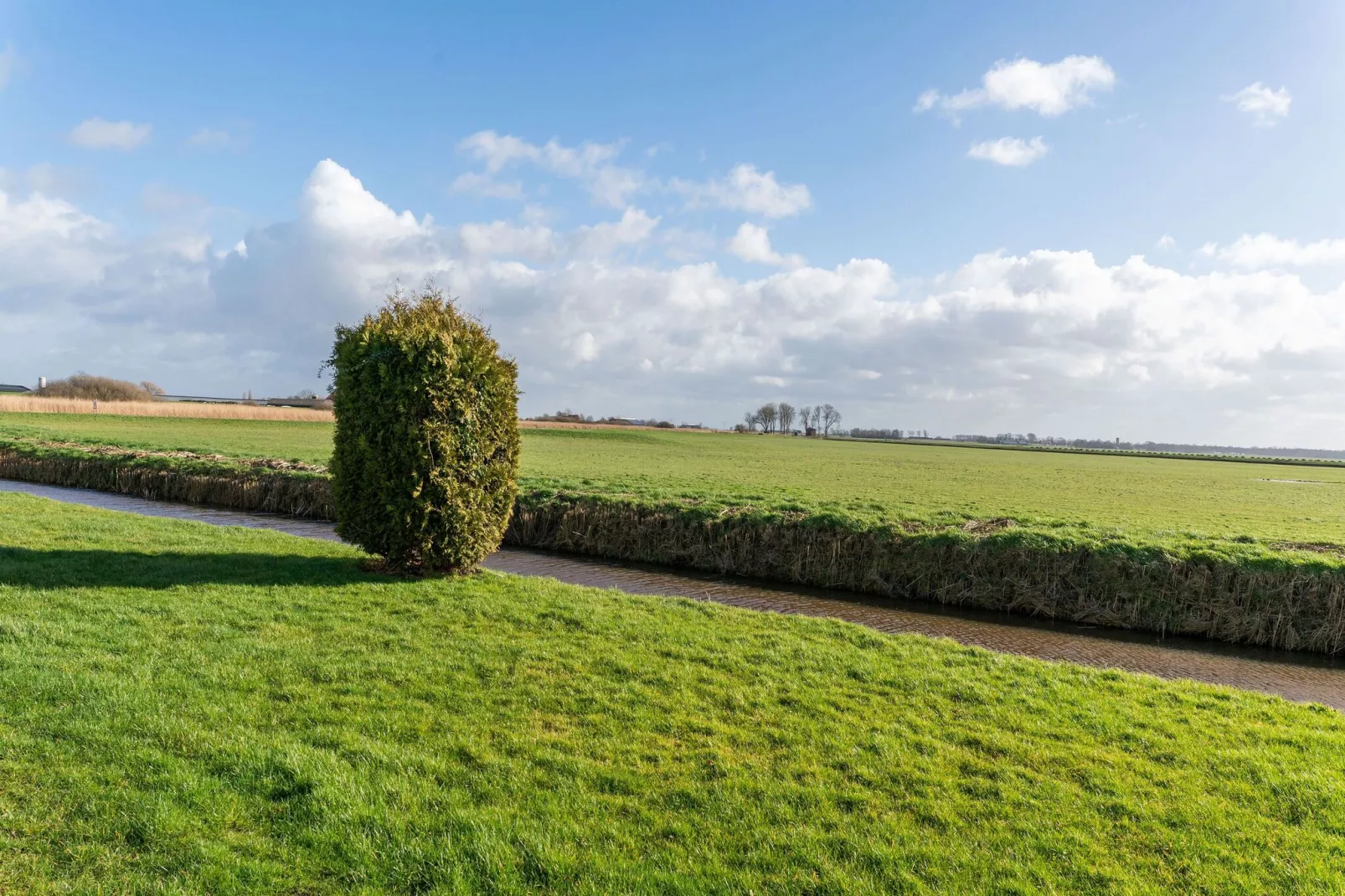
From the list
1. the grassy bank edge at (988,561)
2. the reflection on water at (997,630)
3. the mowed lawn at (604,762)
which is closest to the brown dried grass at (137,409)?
the grassy bank edge at (988,561)

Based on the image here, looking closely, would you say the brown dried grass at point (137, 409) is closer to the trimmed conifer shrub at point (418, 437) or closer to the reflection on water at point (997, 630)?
the reflection on water at point (997, 630)

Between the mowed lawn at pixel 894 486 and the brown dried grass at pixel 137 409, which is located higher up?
the brown dried grass at pixel 137 409

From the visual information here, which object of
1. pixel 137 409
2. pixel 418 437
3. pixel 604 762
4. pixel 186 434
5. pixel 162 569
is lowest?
pixel 604 762

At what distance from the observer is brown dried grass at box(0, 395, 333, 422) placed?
64312 millimetres

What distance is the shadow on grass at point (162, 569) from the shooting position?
10.8m

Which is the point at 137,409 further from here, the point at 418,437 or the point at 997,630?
the point at 997,630

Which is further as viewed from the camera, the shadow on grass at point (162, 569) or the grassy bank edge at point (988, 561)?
the grassy bank edge at point (988, 561)

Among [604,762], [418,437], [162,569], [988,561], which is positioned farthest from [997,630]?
[162,569]

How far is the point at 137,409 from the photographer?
71250 mm

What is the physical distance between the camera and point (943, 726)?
7.06 m

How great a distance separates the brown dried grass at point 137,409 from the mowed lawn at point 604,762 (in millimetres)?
65456

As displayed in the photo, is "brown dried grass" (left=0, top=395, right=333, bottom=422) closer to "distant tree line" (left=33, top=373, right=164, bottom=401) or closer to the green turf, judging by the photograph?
the green turf

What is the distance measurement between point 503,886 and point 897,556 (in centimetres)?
1462

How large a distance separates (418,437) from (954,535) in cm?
1293
